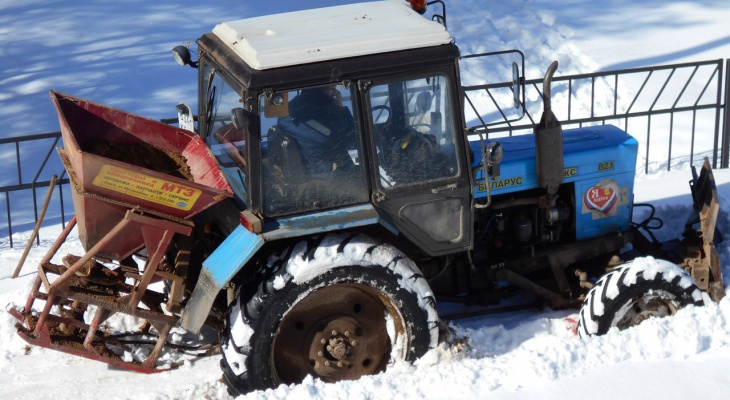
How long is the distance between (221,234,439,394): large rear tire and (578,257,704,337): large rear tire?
3.49ft

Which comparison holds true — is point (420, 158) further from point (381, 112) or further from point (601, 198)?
point (601, 198)

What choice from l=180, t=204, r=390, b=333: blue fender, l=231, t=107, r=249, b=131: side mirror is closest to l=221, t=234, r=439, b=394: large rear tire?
l=180, t=204, r=390, b=333: blue fender

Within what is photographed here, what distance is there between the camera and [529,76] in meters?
13.0

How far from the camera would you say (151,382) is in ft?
18.6

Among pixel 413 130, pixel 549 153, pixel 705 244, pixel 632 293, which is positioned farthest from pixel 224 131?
pixel 705 244

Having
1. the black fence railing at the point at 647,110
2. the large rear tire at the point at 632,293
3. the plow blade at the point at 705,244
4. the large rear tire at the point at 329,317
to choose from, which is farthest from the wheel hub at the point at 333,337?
the black fence railing at the point at 647,110

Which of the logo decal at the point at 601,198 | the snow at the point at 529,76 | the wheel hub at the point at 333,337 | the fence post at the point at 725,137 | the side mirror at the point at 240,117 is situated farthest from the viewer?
the fence post at the point at 725,137

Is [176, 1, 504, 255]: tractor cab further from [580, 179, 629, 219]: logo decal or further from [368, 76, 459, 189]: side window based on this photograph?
[580, 179, 629, 219]: logo decal

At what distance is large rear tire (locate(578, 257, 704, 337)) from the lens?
18.8 ft

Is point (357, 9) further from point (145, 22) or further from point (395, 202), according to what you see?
point (145, 22)

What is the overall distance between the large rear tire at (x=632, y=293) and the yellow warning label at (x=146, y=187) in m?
2.50

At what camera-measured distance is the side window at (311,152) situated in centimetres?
502

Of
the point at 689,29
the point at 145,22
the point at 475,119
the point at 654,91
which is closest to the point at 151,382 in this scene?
the point at 475,119

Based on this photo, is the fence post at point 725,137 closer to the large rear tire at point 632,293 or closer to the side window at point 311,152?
the large rear tire at point 632,293
